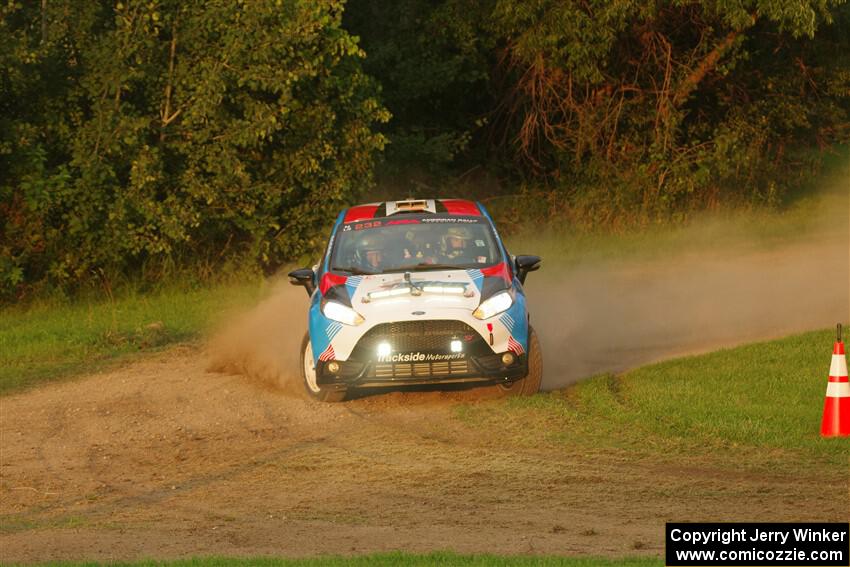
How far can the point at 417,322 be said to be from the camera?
12742mm

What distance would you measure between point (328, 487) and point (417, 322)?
2.71m

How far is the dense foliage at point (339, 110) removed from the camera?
2145 centimetres

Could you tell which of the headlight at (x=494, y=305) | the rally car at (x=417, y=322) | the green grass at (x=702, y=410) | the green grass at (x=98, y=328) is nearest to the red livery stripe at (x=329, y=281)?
the rally car at (x=417, y=322)

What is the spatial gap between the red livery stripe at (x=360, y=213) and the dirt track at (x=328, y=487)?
1836 millimetres

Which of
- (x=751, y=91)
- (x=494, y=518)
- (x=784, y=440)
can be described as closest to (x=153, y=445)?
(x=494, y=518)

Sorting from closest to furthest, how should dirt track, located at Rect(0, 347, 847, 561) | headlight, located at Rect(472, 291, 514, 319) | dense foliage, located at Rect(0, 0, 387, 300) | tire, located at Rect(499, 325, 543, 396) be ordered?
dirt track, located at Rect(0, 347, 847, 561), headlight, located at Rect(472, 291, 514, 319), tire, located at Rect(499, 325, 543, 396), dense foliage, located at Rect(0, 0, 387, 300)

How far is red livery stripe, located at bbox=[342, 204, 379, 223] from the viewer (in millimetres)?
14500

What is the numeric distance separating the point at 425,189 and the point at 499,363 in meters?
16.9

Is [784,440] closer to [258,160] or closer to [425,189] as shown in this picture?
[258,160]

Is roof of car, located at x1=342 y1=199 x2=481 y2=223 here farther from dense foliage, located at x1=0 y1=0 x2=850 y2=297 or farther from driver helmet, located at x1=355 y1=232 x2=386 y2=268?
dense foliage, located at x1=0 y1=0 x2=850 y2=297

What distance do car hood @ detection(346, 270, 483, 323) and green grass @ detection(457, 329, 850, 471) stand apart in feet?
3.09

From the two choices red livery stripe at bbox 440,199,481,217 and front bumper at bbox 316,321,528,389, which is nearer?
front bumper at bbox 316,321,528,389

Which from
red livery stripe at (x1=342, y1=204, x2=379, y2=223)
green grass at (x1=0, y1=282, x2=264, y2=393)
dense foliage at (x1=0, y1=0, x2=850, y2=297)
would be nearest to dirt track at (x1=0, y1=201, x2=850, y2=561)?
green grass at (x1=0, y1=282, x2=264, y2=393)

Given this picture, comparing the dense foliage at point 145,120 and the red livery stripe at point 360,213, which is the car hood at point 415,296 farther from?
the dense foliage at point 145,120
